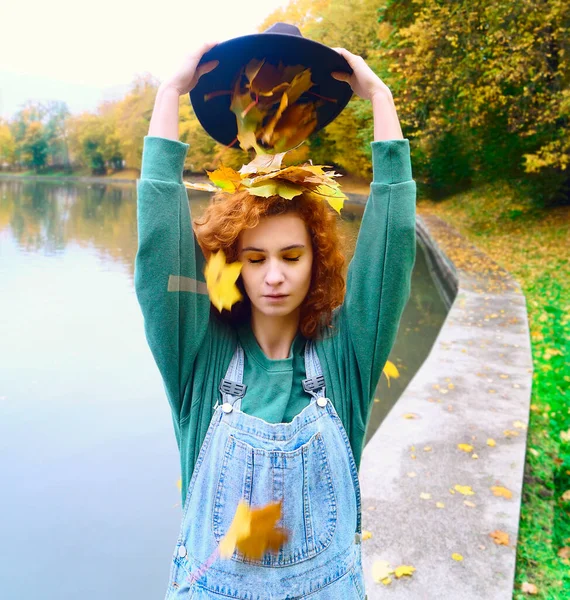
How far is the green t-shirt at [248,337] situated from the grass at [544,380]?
164 cm

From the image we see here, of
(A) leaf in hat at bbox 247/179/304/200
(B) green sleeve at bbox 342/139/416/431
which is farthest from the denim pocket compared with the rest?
(A) leaf in hat at bbox 247/179/304/200

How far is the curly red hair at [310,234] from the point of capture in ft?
4.76

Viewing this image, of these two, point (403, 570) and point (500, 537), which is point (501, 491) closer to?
point (500, 537)

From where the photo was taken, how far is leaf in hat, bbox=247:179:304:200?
4.58 feet

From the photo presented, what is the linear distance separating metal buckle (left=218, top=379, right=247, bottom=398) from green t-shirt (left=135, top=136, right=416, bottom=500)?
0.02 metres

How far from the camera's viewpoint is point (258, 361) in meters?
1.49

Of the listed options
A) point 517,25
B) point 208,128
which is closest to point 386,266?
point 208,128

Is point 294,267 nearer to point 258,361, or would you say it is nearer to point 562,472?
point 258,361

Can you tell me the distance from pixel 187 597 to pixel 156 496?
292 cm

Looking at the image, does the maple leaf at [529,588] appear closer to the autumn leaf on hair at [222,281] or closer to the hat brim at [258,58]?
the autumn leaf on hair at [222,281]

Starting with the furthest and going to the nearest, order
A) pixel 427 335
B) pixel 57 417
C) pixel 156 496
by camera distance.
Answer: pixel 427 335 < pixel 57 417 < pixel 156 496

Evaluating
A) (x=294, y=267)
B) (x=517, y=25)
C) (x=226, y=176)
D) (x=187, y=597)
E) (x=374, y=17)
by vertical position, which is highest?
(x=374, y=17)

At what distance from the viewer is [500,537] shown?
2.67m

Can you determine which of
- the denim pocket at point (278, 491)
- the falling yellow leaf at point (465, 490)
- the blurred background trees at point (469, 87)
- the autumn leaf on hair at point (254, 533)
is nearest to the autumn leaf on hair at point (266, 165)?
the denim pocket at point (278, 491)
